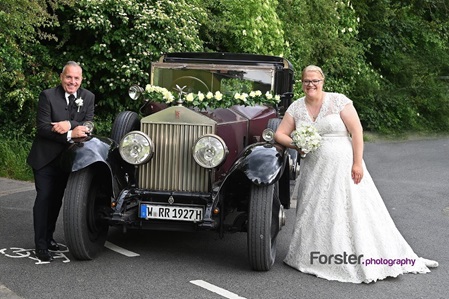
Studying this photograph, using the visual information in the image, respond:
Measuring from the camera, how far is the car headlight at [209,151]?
21.1 feet

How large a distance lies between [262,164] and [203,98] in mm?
1379

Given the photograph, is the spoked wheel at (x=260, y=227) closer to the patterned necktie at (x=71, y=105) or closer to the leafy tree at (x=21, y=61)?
the patterned necktie at (x=71, y=105)

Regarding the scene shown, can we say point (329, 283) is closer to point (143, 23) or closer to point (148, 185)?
point (148, 185)

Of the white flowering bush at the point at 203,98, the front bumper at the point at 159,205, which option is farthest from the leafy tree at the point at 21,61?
the front bumper at the point at 159,205

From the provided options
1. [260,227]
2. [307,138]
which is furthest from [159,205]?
[307,138]

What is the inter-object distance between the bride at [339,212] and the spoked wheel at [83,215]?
1.74 meters

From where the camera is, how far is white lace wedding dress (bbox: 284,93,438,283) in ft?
20.3

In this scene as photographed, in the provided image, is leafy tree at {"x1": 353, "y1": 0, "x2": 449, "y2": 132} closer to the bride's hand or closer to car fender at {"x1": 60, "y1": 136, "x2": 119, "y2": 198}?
the bride's hand

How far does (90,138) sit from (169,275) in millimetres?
1492

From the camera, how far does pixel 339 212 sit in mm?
6320

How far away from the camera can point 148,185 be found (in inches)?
265

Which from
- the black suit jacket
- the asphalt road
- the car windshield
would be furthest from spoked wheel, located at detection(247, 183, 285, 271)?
the car windshield

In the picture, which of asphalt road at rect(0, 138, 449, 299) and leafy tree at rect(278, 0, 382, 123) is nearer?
asphalt road at rect(0, 138, 449, 299)

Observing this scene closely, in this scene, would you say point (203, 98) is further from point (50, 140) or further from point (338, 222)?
point (338, 222)
